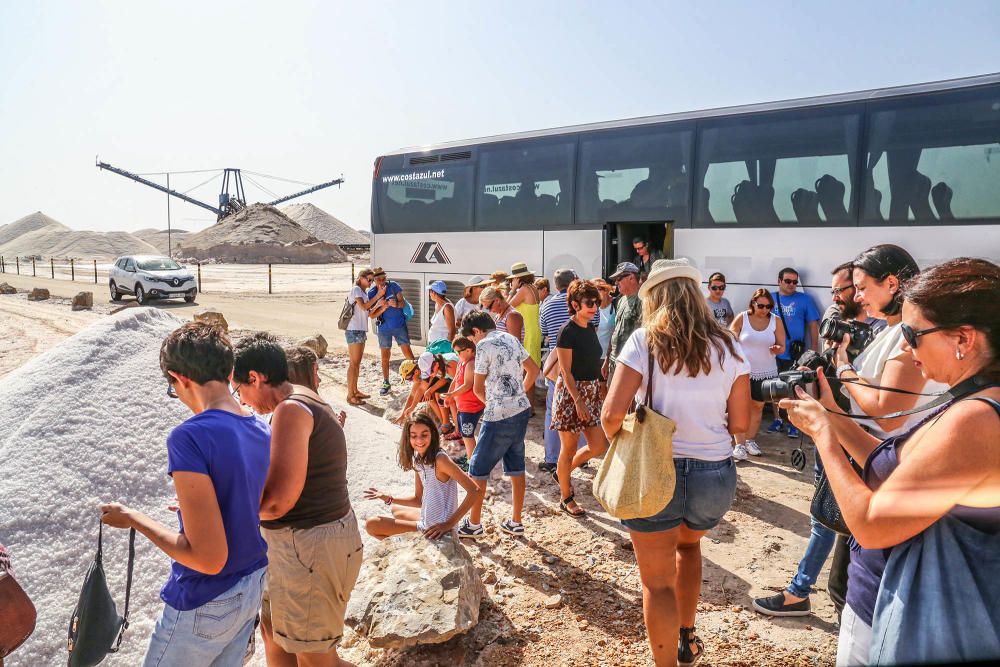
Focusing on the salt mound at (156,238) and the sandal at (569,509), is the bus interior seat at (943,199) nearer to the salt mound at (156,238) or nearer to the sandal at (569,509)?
the sandal at (569,509)

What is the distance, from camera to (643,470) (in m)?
2.71

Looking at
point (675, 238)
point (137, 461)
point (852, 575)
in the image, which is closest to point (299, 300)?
point (675, 238)

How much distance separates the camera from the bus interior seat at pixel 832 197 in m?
7.15

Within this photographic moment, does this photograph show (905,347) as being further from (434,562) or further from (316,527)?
(434,562)

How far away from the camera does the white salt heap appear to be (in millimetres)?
3355

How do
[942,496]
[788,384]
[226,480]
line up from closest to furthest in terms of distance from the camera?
[942,496] < [226,480] < [788,384]

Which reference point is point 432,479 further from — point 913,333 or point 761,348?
point 761,348

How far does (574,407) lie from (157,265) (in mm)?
21070

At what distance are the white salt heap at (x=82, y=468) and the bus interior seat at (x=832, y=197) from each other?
18.7ft

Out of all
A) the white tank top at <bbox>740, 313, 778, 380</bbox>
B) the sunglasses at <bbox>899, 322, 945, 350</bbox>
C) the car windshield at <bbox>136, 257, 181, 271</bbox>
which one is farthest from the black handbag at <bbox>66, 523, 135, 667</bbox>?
the car windshield at <bbox>136, 257, 181, 271</bbox>

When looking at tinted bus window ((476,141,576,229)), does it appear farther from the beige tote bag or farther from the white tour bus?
the beige tote bag

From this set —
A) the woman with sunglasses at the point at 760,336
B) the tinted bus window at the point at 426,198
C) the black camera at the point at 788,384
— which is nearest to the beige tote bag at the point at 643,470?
the black camera at the point at 788,384

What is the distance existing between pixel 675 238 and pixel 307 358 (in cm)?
631

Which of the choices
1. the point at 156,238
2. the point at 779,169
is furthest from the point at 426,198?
the point at 156,238
